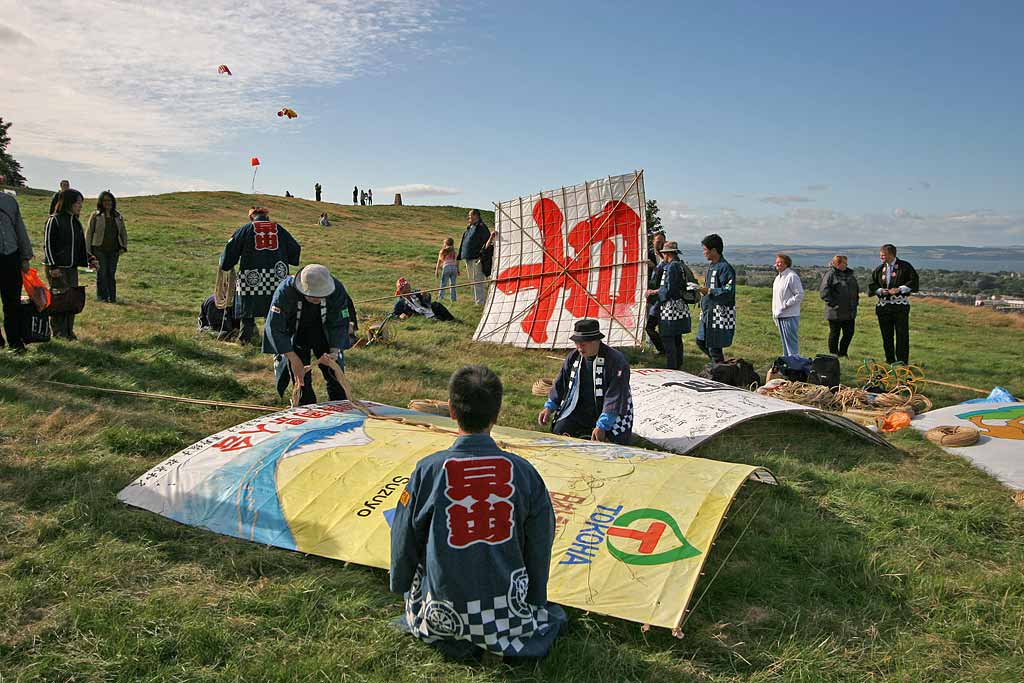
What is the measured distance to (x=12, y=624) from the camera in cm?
360

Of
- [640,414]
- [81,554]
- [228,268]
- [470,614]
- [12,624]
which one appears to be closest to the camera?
[470,614]

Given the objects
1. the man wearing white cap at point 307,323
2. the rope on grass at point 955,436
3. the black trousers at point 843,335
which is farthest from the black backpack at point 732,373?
the man wearing white cap at point 307,323

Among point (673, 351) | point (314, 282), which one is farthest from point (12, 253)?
point (673, 351)

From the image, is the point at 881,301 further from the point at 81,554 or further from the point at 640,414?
the point at 81,554

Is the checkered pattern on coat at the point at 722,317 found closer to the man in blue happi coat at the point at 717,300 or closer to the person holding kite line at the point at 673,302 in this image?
the man in blue happi coat at the point at 717,300

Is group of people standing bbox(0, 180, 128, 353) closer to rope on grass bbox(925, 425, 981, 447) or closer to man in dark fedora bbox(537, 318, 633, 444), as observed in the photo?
man in dark fedora bbox(537, 318, 633, 444)

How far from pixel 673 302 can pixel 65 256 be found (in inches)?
328

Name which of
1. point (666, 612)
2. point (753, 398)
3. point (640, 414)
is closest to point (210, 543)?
point (666, 612)

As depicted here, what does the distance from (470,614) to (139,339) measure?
839cm

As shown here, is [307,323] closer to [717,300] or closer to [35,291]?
[35,291]

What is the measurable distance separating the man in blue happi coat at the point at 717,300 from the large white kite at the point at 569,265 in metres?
1.11

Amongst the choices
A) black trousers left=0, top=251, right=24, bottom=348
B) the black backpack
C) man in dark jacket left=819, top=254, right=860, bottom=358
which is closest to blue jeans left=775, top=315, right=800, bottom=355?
the black backpack

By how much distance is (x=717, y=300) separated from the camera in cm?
989

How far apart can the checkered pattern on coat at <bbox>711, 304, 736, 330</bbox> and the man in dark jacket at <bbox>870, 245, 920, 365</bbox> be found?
121 inches
